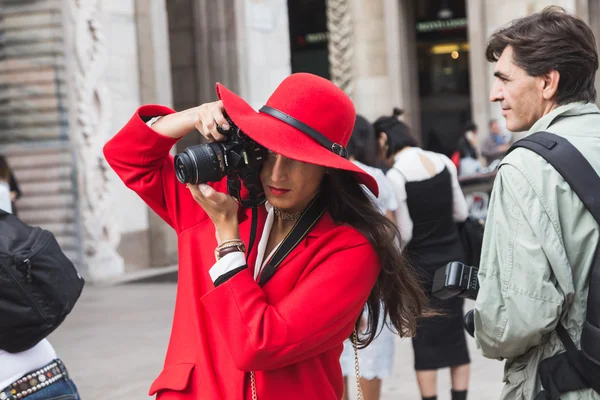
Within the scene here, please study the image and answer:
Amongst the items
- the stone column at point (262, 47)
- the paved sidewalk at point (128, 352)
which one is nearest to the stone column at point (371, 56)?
the stone column at point (262, 47)

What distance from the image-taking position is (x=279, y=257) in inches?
95.5

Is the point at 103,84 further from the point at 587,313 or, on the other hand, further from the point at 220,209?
the point at 587,313

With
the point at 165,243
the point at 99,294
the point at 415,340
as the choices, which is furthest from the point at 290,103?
the point at 165,243

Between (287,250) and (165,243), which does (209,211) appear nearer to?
(287,250)

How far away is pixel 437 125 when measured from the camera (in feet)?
90.6

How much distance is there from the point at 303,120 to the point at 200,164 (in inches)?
11.2

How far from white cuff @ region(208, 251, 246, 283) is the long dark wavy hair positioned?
1.04 feet

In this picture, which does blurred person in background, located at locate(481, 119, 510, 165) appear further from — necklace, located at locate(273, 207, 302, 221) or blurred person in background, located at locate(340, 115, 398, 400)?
necklace, located at locate(273, 207, 302, 221)

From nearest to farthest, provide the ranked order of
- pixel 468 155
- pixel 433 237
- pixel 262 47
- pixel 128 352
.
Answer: pixel 433 237
pixel 128 352
pixel 262 47
pixel 468 155

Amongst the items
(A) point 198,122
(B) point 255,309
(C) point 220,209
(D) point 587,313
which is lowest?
(D) point 587,313

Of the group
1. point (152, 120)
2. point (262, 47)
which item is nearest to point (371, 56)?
point (262, 47)

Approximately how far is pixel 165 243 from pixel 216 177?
10.5 meters

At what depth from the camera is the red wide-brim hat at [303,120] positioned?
7.49 feet

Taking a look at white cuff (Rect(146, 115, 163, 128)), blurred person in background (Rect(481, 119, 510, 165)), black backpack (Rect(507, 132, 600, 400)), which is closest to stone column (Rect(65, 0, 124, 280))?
white cuff (Rect(146, 115, 163, 128))
